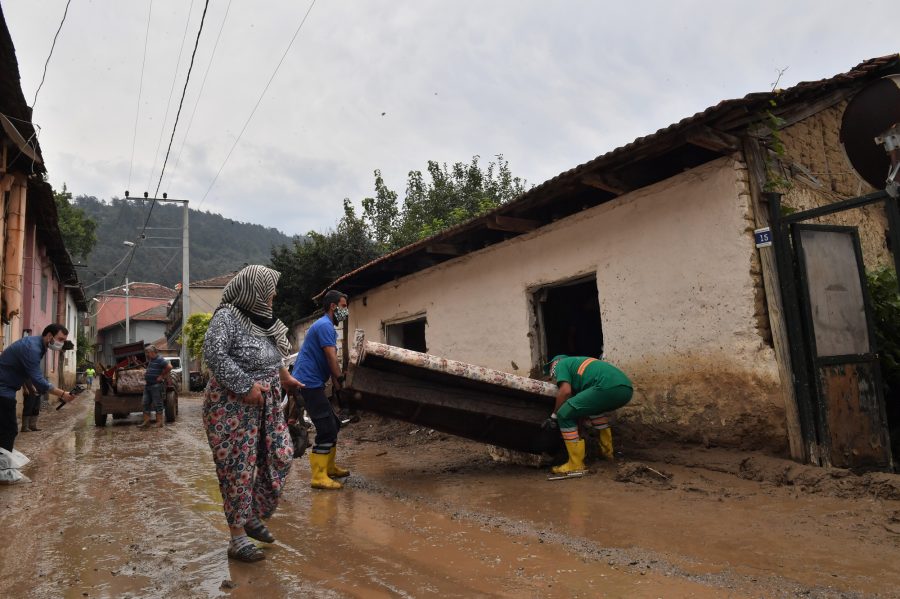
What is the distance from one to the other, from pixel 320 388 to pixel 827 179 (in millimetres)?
5938

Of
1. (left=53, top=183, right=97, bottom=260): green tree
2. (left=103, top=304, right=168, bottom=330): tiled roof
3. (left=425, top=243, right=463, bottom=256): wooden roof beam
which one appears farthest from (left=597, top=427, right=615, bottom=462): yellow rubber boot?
(left=103, top=304, right=168, bottom=330): tiled roof

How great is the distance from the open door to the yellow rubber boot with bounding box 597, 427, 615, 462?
1929mm

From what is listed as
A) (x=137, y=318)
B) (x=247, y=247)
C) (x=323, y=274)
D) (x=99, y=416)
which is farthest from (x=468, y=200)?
(x=247, y=247)

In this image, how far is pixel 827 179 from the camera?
6.71 metres

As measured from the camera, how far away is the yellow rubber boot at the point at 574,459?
5.87 meters

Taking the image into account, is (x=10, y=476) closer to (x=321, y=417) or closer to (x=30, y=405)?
(x=321, y=417)

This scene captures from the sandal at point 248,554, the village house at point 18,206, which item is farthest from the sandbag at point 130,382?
the sandal at point 248,554

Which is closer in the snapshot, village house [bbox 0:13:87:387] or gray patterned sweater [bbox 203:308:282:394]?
gray patterned sweater [bbox 203:308:282:394]

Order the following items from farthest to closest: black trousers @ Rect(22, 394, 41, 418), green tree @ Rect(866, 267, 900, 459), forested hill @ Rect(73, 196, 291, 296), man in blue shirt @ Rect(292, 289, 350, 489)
A: forested hill @ Rect(73, 196, 291, 296), black trousers @ Rect(22, 394, 41, 418), green tree @ Rect(866, 267, 900, 459), man in blue shirt @ Rect(292, 289, 350, 489)

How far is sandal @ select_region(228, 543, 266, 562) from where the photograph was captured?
11.2 ft

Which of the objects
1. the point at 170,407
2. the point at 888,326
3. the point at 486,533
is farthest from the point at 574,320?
the point at 170,407

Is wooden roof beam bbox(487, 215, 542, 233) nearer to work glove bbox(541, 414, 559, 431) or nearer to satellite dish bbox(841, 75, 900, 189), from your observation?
work glove bbox(541, 414, 559, 431)

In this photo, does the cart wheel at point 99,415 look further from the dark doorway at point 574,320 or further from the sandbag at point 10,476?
the dark doorway at point 574,320

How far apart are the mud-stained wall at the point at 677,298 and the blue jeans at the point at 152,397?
24.5ft
